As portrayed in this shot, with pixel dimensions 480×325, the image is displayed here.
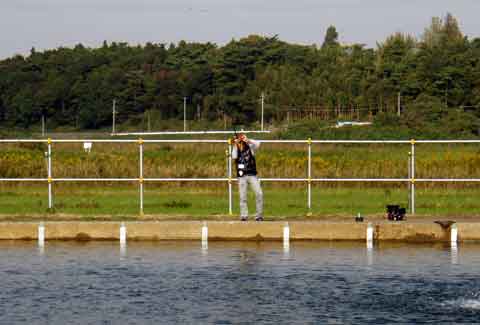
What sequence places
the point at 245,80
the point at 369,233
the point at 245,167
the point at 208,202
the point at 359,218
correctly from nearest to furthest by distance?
the point at 369,233
the point at 245,167
the point at 359,218
the point at 208,202
the point at 245,80

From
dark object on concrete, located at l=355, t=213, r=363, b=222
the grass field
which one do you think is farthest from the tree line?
dark object on concrete, located at l=355, t=213, r=363, b=222

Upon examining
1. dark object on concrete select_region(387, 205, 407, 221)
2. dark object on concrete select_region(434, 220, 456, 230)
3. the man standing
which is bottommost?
dark object on concrete select_region(434, 220, 456, 230)

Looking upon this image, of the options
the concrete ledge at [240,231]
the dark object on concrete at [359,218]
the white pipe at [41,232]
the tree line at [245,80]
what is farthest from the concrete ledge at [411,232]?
the tree line at [245,80]

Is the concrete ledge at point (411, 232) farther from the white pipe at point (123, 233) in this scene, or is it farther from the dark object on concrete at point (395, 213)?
the white pipe at point (123, 233)

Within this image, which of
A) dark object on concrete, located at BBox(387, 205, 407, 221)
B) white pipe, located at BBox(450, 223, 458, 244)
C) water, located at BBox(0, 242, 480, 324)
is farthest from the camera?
dark object on concrete, located at BBox(387, 205, 407, 221)

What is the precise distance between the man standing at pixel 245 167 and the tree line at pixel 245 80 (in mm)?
71356

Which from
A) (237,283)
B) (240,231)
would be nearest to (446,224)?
(240,231)

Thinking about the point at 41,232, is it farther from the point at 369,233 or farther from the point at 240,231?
the point at 369,233

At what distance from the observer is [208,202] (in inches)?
1283

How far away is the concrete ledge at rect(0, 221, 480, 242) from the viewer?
24953 mm

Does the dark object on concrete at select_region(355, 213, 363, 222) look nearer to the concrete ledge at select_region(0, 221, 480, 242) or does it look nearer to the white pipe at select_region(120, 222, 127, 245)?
the concrete ledge at select_region(0, 221, 480, 242)

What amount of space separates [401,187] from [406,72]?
84.9 m

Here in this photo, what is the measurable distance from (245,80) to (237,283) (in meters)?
122

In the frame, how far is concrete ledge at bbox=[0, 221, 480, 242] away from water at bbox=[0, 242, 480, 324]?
2.29 ft
